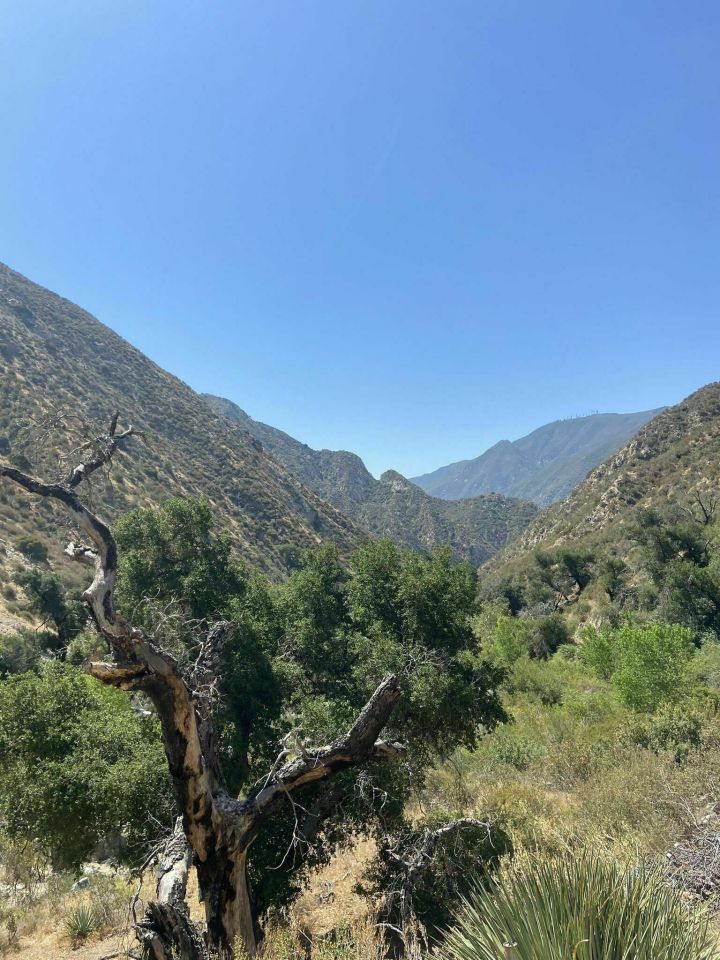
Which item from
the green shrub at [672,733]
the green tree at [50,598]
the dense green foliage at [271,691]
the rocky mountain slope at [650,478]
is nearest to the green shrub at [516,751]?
the green shrub at [672,733]

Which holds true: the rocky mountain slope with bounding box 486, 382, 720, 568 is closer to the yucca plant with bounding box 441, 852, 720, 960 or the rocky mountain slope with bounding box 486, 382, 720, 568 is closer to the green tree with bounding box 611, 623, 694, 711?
the green tree with bounding box 611, 623, 694, 711

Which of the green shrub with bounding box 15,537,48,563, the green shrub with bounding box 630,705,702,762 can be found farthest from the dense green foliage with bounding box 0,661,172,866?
the green shrub with bounding box 15,537,48,563

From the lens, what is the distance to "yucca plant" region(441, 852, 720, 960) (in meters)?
2.92

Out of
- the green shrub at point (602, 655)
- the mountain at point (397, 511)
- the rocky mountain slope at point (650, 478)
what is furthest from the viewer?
the mountain at point (397, 511)

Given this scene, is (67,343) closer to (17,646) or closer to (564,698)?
(17,646)

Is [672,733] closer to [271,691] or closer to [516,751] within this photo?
[516,751]

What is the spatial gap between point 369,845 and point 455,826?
4.39 metres

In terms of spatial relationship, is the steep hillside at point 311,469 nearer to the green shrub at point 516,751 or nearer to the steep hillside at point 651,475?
the steep hillside at point 651,475

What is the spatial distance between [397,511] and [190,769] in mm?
164520

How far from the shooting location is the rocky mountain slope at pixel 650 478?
185 ft

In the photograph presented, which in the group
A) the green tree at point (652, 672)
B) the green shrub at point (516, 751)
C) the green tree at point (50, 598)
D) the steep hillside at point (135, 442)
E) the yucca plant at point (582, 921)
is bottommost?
the green tree at point (50, 598)

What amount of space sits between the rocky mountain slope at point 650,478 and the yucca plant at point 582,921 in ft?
185

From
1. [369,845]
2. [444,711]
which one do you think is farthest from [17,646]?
[444,711]

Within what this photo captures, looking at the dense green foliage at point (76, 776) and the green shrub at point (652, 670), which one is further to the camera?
the green shrub at point (652, 670)
